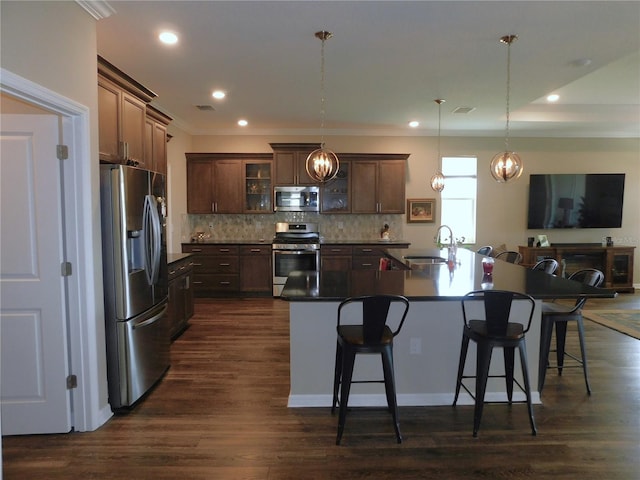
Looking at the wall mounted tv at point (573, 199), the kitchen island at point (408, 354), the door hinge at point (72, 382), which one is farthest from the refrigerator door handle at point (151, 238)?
the wall mounted tv at point (573, 199)

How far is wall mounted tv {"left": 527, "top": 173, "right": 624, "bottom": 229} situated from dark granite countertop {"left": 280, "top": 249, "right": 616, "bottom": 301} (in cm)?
370

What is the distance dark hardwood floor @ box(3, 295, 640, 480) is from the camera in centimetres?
213

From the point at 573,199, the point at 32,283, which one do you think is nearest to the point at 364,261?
the point at 573,199

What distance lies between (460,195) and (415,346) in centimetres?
474

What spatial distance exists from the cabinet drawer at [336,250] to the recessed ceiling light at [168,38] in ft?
12.5

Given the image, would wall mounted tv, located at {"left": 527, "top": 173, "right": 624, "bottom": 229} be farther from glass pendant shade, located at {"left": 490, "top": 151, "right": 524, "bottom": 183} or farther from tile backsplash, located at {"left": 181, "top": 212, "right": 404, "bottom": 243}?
glass pendant shade, located at {"left": 490, "top": 151, "right": 524, "bottom": 183}

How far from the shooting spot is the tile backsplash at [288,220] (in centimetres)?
691

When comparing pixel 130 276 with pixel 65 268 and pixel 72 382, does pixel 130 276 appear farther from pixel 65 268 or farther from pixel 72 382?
pixel 72 382

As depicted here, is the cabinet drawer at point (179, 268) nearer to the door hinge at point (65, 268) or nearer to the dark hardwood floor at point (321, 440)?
the dark hardwood floor at point (321, 440)

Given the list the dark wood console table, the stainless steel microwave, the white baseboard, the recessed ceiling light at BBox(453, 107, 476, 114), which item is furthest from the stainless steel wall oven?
the dark wood console table

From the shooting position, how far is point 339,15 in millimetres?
2768

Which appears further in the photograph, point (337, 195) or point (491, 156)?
point (491, 156)

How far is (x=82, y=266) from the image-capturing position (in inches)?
97.0

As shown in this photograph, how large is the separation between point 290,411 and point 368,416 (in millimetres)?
552
